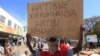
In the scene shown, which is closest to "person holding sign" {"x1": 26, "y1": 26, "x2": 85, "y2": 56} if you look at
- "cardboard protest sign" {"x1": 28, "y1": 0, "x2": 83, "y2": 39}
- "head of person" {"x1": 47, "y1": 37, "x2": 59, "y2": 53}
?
"head of person" {"x1": 47, "y1": 37, "x2": 59, "y2": 53}

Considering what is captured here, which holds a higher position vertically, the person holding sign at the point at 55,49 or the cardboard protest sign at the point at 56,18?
the cardboard protest sign at the point at 56,18

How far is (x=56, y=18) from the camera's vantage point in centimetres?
726

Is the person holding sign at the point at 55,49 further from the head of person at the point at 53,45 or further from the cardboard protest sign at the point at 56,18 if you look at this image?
the cardboard protest sign at the point at 56,18

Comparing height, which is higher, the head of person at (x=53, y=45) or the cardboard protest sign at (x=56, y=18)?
the cardboard protest sign at (x=56, y=18)

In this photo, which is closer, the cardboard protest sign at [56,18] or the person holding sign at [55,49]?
the person holding sign at [55,49]

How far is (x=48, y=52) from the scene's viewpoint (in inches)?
262

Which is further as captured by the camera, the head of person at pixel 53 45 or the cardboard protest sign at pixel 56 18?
the cardboard protest sign at pixel 56 18

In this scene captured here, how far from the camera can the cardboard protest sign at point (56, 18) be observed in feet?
23.0

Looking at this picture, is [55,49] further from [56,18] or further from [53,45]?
[56,18]

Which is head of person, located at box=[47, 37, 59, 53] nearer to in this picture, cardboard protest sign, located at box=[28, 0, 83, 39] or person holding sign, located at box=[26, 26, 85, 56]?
person holding sign, located at box=[26, 26, 85, 56]

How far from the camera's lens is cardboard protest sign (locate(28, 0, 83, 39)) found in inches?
276

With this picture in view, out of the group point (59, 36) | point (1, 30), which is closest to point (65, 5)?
point (59, 36)

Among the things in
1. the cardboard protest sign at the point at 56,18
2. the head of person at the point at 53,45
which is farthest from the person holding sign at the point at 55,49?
the cardboard protest sign at the point at 56,18

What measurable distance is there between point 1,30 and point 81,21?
4166 centimetres
